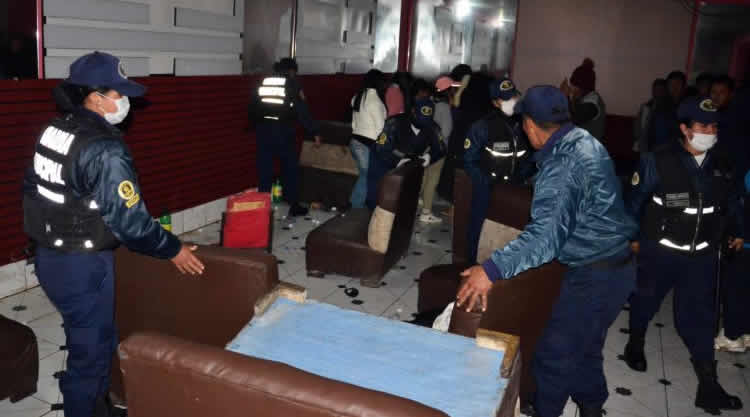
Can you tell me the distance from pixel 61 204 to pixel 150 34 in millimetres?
3089

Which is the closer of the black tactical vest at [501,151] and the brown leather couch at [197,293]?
the brown leather couch at [197,293]

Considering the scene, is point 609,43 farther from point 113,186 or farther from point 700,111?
point 113,186

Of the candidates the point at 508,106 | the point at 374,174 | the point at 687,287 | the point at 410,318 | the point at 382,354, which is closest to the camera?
the point at 382,354

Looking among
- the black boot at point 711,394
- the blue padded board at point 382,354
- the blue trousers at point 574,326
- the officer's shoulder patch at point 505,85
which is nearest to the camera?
the blue padded board at point 382,354

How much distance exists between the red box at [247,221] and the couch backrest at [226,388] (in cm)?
318

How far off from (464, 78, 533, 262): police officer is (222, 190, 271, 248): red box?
5.17 feet

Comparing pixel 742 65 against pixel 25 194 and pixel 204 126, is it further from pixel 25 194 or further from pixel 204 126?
pixel 25 194

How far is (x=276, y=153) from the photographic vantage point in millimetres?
6398

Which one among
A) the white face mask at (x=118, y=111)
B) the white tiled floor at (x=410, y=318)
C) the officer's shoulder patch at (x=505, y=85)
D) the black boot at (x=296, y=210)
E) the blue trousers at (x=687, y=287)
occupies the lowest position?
the white tiled floor at (x=410, y=318)

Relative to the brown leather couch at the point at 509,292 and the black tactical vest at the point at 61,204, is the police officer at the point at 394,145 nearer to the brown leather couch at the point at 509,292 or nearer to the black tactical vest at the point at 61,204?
the brown leather couch at the point at 509,292

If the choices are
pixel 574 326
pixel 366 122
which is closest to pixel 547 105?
pixel 574 326

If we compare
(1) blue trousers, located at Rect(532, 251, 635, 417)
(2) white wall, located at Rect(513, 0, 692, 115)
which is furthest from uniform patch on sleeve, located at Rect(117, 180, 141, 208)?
(2) white wall, located at Rect(513, 0, 692, 115)

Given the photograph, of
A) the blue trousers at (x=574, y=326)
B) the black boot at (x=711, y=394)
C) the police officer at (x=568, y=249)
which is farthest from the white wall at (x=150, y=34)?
the black boot at (x=711, y=394)

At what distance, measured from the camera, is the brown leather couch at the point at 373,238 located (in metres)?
4.55
